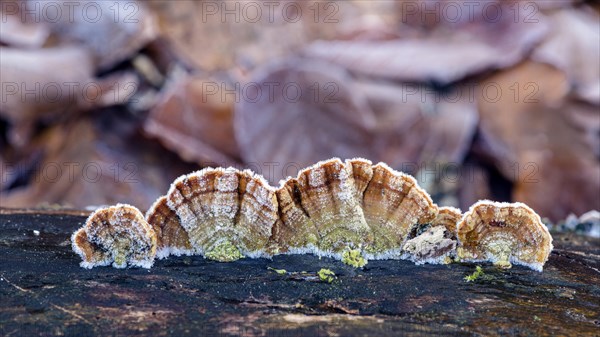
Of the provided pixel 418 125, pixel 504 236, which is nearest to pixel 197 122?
pixel 418 125

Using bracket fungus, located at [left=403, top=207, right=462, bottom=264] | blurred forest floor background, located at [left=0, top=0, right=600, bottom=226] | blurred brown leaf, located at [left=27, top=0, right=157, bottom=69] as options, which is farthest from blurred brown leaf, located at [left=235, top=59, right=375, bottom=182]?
bracket fungus, located at [left=403, top=207, right=462, bottom=264]

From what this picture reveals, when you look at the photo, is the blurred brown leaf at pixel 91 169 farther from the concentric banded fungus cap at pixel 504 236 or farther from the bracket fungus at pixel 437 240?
the concentric banded fungus cap at pixel 504 236

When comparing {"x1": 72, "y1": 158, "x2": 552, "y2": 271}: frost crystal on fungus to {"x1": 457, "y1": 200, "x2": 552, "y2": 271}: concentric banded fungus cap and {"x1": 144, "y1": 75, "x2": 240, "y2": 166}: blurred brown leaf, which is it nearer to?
{"x1": 457, "y1": 200, "x2": 552, "y2": 271}: concentric banded fungus cap

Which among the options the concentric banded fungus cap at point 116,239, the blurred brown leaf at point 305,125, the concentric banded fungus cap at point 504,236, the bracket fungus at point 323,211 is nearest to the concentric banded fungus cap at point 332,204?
the bracket fungus at point 323,211

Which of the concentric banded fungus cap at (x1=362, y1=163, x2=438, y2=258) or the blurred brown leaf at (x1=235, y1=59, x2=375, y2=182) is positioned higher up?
the blurred brown leaf at (x1=235, y1=59, x2=375, y2=182)

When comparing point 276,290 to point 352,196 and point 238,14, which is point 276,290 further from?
point 238,14

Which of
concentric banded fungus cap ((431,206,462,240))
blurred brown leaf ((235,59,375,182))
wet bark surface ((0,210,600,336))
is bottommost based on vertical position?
wet bark surface ((0,210,600,336))

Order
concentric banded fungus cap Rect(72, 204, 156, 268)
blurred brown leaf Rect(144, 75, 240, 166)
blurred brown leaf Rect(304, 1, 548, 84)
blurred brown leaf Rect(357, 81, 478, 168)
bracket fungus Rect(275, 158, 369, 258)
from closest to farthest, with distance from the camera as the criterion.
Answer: concentric banded fungus cap Rect(72, 204, 156, 268) → bracket fungus Rect(275, 158, 369, 258) → blurred brown leaf Rect(144, 75, 240, 166) → blurred brown leaf Rect(357, 81, 478, 168) → blurred brown leaf Rect(304, 1, 548, 84)
